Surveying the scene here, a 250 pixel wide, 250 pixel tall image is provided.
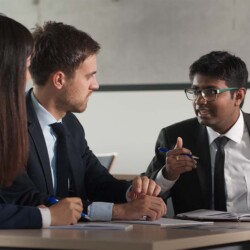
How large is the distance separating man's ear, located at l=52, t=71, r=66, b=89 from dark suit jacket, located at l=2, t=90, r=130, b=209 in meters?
0.11

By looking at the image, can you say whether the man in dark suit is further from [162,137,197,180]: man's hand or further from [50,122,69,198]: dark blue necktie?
[162,137,197,180]: man's hand

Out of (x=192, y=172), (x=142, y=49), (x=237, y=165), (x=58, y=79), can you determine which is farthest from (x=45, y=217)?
(x=142, y=49)

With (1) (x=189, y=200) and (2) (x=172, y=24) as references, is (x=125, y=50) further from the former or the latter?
(1) (x=189, y=200)

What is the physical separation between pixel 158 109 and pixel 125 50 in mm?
459

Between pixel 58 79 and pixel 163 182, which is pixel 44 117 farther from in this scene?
pixel 163 182

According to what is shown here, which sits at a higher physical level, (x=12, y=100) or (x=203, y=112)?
(x=12, y=100)

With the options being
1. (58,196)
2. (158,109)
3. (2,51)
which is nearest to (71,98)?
(58,196)

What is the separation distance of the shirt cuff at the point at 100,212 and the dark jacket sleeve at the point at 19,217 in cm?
38

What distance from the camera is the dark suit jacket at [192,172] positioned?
313 centimetres

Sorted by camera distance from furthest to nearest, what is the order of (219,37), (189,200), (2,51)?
(219,37), (189,200), (2,51)

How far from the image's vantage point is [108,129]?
4863 millimetres

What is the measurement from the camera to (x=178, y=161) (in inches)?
118

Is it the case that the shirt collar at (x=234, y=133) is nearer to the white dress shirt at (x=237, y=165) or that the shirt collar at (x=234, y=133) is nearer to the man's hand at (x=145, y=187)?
the white dress shirt at (x=237, y=165)

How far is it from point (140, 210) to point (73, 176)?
0.42 m
